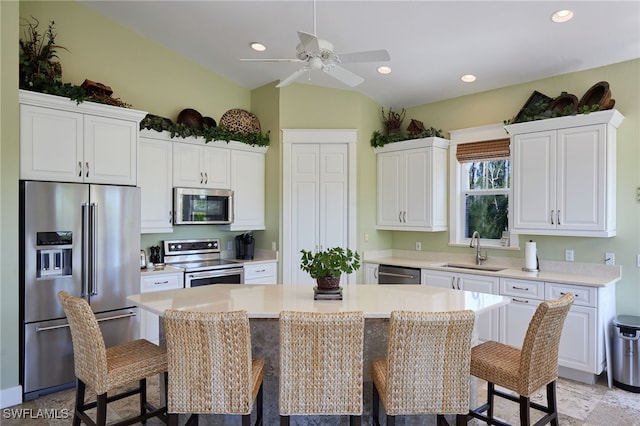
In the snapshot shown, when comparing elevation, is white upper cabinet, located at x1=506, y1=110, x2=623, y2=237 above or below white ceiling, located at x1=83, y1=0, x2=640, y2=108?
below

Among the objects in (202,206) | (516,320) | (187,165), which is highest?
(187,165)

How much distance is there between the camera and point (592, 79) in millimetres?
3918

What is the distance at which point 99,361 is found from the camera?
2094mm

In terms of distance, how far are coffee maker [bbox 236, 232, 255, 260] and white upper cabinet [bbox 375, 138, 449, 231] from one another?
1.72 metres

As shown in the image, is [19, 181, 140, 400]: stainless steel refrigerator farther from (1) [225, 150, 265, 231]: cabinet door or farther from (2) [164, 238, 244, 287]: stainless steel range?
Result: (1) [225, 150, 265, 231]: cabinet door

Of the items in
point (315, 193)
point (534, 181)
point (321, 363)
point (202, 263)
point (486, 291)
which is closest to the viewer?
point (321, 363)

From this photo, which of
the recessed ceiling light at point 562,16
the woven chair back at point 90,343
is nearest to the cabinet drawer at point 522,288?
the recessed ceiling light at point 562,16

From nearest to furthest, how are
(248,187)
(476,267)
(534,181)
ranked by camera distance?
(534,181) → (476,267) → (248,187)

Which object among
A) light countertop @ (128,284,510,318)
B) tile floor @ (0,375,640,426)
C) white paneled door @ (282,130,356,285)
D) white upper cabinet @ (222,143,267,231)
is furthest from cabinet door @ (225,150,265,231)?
tile floor @ (0,375,640,426)

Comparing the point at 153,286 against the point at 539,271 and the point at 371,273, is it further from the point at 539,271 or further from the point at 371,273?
the point at 539,271

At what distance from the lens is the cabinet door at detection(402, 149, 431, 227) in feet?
15.9

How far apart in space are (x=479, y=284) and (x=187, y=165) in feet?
11.6

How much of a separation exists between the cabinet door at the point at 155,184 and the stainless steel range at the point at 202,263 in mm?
454

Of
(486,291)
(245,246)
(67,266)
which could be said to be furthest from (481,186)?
(67,266)
